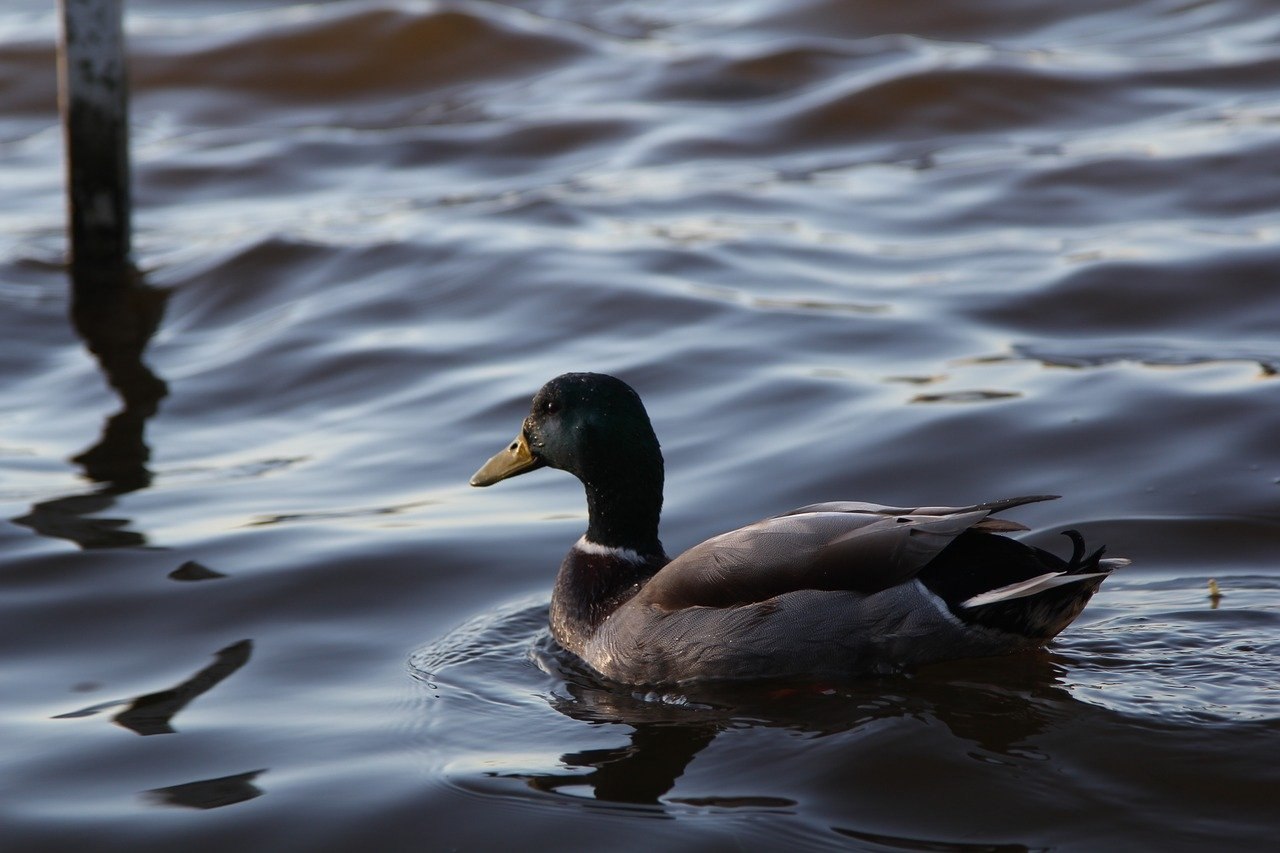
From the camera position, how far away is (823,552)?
194 inches

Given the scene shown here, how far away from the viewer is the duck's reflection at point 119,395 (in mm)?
6742

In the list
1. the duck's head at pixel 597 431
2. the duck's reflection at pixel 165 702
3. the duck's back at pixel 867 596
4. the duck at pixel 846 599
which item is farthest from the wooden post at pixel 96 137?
the duck's back at pixel 867 596

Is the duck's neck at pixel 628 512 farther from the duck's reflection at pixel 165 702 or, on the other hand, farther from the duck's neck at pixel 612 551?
the duck's reflection at pixel 165 702

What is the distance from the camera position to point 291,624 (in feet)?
19.0

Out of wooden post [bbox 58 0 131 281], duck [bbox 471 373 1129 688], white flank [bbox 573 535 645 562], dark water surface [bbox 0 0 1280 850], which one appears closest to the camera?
dark water surface [bbox 0 0 1280 850]

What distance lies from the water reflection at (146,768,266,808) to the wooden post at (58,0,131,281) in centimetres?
617

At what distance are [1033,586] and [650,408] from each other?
3.41m

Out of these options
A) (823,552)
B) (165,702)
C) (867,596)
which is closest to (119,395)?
(165,702)

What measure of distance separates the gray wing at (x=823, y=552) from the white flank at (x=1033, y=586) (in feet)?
0.61

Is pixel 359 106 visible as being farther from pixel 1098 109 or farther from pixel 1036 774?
pixel 1036 774

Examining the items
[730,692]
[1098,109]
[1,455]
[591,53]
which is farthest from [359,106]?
[730,692]

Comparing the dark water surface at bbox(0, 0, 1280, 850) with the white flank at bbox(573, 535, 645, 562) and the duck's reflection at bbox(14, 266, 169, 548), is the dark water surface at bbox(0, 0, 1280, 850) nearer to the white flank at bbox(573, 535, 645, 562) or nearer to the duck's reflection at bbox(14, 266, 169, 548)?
the duck's reflection at bbox(14, 266, 169, 548)

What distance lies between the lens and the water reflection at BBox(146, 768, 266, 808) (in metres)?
4.48

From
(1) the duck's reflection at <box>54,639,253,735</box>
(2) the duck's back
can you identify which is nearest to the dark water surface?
(1) the duck's reflection at <box>54,639,253,735</box>
